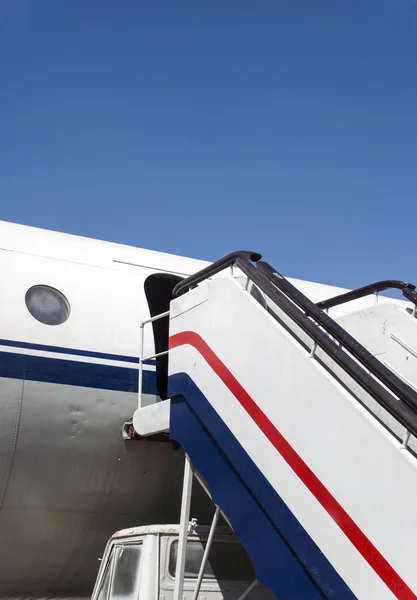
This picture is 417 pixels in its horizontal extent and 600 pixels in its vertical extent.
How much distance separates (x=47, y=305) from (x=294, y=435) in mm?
4223

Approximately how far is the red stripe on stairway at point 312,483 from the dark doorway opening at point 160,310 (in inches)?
95.8

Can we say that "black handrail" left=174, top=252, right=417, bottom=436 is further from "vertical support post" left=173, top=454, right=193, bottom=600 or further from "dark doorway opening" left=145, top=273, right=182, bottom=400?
"dark doorway opening" left=145, top=273, right=182, bottom=400

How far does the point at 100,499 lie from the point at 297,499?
13.0 feet

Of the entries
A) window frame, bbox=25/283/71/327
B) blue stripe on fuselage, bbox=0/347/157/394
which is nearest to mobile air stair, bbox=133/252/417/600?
blue stripe on fuselage, bbox=0/347/157/394

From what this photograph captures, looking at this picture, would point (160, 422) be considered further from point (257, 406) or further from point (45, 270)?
point (45, 270)

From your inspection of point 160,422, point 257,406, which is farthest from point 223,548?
point 257,406

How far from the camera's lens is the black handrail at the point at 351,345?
3955 mm

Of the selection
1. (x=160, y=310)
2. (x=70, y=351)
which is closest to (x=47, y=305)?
(x=70, y=351)

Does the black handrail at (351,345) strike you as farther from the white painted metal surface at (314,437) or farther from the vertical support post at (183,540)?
the vertical support post at (183,540)

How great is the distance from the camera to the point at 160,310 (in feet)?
29.3

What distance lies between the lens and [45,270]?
8.16 m

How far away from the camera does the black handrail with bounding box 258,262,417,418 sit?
A: 3.96 meters

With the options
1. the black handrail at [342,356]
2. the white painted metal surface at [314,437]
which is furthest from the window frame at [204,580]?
the black handrail at [342,356]

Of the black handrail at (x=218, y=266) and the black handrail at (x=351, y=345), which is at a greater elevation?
the black handrail at (x=218, y=266)
